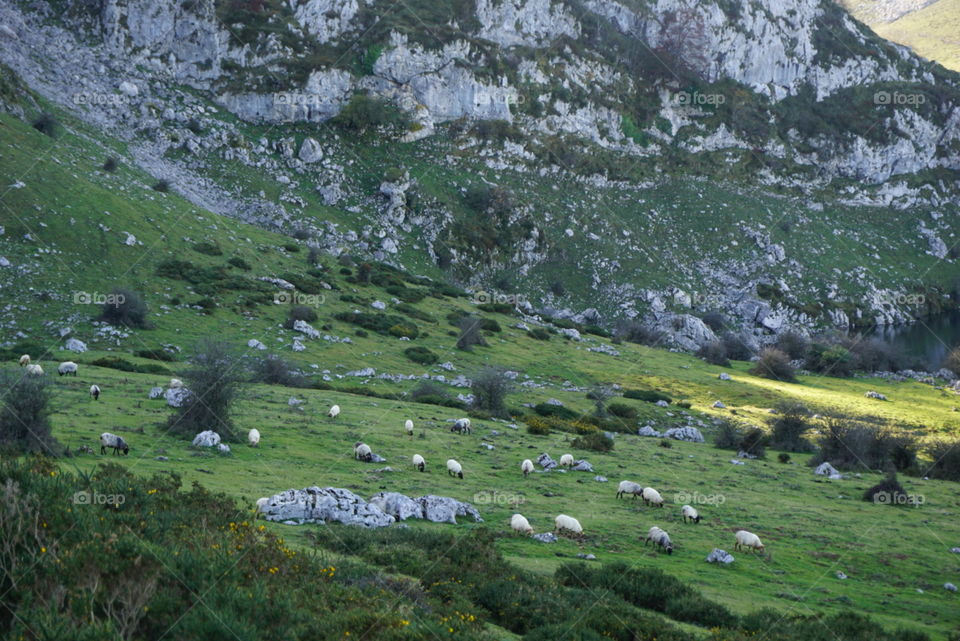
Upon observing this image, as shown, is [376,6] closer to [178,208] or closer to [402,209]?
[402,209]

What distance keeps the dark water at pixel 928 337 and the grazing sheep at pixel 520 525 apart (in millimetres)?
76444

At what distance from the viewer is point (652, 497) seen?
71.5ft

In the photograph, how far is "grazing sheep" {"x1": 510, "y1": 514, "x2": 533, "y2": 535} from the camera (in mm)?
16531

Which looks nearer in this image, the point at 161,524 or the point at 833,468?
the point at 161,524

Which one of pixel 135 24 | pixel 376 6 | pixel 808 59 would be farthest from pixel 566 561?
pixel 808 59

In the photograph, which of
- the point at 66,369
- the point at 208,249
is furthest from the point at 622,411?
the point at 208,249

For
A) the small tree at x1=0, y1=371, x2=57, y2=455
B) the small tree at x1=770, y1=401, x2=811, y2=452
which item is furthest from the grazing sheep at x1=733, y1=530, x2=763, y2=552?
the small tree at x1=770, y1=401, x2=811, y2=452

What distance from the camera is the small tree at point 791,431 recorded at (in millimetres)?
40094

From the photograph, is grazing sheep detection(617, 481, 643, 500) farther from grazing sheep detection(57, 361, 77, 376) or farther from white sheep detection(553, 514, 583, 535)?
grazing sheep detection(57, 361, 77, 376)

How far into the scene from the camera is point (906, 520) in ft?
78.3

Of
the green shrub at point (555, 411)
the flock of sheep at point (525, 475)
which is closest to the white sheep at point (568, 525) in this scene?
the flock of sheep at point (525, 475)

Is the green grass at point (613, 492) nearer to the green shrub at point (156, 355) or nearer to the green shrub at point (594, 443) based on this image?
the green shrub at point (594, 443)

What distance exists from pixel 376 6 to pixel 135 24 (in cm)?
3367

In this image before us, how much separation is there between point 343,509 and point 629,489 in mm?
11476
